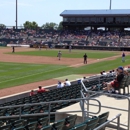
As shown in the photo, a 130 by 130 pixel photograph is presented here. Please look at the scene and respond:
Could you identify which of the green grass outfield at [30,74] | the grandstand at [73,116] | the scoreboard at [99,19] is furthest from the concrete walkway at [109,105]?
the scoreboard at [99,19]

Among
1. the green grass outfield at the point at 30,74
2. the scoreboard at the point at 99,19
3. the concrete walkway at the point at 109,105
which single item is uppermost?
the scoreboard at the point at 99,19

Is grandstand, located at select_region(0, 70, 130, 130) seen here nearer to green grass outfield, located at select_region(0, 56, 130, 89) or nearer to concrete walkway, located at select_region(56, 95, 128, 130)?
concrete walkway, located at select_region(56, 95, 128, 130)

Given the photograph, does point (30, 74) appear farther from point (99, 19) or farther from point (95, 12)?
point (95, 12)

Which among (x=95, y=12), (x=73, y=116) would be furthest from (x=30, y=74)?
(x=95, y=12)

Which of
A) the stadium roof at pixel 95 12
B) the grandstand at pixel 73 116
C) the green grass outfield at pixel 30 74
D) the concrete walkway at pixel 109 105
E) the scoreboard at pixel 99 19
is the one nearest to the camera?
the grandstand at pixel 73 116

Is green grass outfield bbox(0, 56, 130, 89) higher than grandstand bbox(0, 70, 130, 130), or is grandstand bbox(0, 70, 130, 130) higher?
grandstand bbox(0, 70, 130, 130)

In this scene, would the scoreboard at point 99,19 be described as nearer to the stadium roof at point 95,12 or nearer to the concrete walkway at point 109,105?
the stadium roof at point 95,12

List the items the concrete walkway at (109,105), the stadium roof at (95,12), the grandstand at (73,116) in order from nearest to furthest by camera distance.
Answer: the grandstand at (73,116)
the concrete walkway at (109,105)
the stadium roof at (95,12)

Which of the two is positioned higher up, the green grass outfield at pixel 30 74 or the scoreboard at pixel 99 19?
the scoreboard at pixel 99 19

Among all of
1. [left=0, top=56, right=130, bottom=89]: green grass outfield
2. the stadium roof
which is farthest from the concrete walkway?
the stadium roof

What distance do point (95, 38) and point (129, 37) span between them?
866 centimetres

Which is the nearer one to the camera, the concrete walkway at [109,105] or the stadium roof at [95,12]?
the concrete walkway at [109,105]

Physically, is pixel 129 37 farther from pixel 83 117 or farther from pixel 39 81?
pixel 83 117

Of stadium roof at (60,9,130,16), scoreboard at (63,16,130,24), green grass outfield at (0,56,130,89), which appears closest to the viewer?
green grass outfield at (0,56,130,89)
